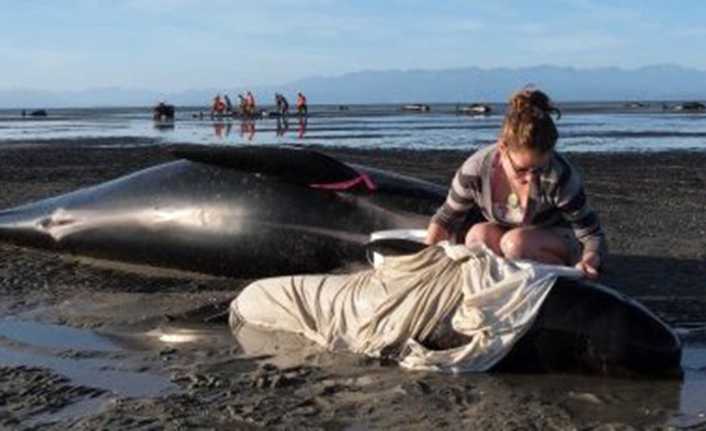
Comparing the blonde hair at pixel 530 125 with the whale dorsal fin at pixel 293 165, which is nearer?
the blonde hair at pixel 530 125

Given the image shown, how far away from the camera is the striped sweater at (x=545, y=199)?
5.95 meters

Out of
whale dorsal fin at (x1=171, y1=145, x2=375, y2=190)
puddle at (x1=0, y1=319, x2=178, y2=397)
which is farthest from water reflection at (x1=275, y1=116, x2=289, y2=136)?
puddle at (x1=0, y1=319, x2=178, y2=397)

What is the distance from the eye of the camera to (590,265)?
5863 millimetres

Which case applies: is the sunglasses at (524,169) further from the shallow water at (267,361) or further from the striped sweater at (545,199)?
the shallow water at (267,361)

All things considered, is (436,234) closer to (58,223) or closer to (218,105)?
(58,223)

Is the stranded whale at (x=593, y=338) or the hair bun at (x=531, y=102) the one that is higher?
the hair bun at (x=531, y=102)

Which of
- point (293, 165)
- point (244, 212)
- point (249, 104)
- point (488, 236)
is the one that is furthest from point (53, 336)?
point (249, 104)

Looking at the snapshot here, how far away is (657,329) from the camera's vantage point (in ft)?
18.5

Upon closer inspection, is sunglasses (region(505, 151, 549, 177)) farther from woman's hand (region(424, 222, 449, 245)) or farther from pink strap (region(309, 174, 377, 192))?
pink strap (region(309, 174, 377, 192))

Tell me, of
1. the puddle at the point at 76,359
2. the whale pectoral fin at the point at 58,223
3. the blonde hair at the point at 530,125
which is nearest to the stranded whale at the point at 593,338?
the blonde hair at the point at 530,125

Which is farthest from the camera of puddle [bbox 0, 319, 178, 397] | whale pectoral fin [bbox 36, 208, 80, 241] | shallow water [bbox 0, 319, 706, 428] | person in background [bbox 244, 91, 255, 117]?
person in background [bbox 244, 91, 255, 117]

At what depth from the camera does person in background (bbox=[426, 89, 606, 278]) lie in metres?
5.79

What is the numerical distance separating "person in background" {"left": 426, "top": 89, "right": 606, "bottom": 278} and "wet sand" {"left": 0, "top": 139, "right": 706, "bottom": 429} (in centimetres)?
77

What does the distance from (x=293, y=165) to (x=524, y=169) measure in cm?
266
